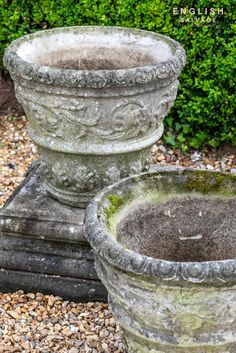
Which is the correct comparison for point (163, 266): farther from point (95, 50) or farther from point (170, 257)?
point (95, 50)

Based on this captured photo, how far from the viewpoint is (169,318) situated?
7.68ft

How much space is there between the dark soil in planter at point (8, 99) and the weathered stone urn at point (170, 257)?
3194mm

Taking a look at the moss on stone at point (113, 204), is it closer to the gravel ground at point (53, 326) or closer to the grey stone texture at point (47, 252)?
the grey stone texture at point (47, 252)

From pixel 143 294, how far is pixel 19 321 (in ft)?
4.15

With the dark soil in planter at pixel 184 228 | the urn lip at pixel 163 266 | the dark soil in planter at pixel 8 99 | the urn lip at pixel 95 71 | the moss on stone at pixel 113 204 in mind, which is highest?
the urn lip at pixel 95 71

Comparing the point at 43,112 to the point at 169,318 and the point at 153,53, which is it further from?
the point at 169,318

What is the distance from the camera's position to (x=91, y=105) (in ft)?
10.1

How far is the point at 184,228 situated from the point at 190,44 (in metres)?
2.32

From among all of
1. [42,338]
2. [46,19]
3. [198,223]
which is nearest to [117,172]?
[198,223]

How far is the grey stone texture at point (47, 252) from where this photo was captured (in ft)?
11.3

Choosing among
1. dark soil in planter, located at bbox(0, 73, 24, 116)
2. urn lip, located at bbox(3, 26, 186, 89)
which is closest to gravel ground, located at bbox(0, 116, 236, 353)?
urn lip, located at bbox(3, 26, 186, 89)

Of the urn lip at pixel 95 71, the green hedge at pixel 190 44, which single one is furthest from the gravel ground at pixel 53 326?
the green hedge at pixel 190 44

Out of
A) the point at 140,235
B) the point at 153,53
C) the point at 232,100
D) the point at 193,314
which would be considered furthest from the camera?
the point at 232,100

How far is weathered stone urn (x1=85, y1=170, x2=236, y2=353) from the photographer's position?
2.23m
